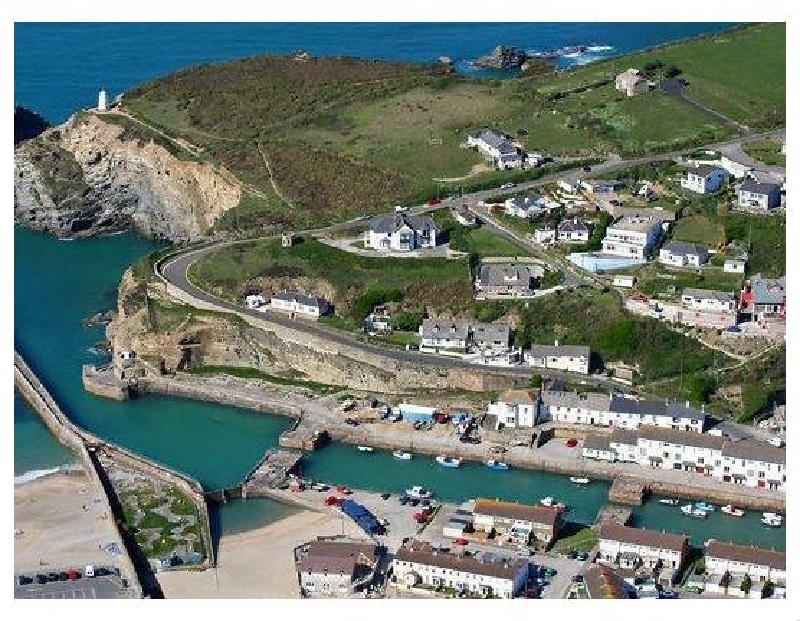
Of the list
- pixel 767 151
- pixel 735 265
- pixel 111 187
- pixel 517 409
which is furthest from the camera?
pixel 111 187

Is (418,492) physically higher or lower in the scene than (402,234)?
lower

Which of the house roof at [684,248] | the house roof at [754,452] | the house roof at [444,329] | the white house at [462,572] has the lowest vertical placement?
the white house at [462,572]

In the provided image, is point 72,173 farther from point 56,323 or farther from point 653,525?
point 653,525

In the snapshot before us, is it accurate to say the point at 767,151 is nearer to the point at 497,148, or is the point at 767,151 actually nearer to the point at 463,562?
the point at 497,148

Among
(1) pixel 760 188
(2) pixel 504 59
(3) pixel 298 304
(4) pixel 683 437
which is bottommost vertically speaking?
(4) pixel 683 437

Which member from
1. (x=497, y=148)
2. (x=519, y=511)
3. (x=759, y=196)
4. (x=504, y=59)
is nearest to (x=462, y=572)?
(x=519, y=511)

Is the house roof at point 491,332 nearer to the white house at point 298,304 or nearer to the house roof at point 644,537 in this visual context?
the white house at point 298,304

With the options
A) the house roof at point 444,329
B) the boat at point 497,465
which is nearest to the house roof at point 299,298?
the house roof at point 444,329
